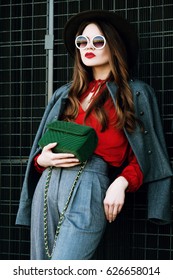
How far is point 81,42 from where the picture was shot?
425cm

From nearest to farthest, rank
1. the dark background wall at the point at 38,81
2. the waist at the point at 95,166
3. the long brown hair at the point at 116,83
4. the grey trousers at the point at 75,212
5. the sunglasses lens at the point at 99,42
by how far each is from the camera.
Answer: the grey trousers at the point at 75,212 < the waist at the point at 95,166 < the long brown hair at the point at 116,83 < the sunglasses lens at the point at 99,42 < the dark background wall at the point at 38,81

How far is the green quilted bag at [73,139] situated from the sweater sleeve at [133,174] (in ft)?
0.93

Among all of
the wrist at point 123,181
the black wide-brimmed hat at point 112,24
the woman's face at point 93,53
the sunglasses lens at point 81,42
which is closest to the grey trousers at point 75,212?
the wrist at point 123,181

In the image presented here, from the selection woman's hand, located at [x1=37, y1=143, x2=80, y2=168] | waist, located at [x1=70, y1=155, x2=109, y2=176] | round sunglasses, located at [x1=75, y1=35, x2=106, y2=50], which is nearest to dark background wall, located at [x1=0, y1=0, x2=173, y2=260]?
round sunglasses, located at [x1=75, y1=35, x2=106, y2=50]

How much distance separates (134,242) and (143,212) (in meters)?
→ 0.23

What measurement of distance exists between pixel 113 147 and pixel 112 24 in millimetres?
847

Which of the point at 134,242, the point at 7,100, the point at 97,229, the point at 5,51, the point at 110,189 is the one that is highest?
the point at 5,51

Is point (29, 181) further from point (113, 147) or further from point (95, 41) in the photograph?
point (95, 41)

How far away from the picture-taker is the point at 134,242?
4.88 m

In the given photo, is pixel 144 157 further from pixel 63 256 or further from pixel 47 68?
pixel 47 68

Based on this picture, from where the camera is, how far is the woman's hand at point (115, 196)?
3.89 meters

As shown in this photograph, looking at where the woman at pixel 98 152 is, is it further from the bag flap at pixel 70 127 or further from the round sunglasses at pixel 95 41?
the bag flap at pixel 70 127

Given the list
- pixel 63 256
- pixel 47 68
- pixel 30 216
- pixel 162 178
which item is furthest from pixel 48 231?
pixel 47 68

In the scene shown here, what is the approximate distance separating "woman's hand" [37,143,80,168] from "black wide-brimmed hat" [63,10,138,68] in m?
0.93
